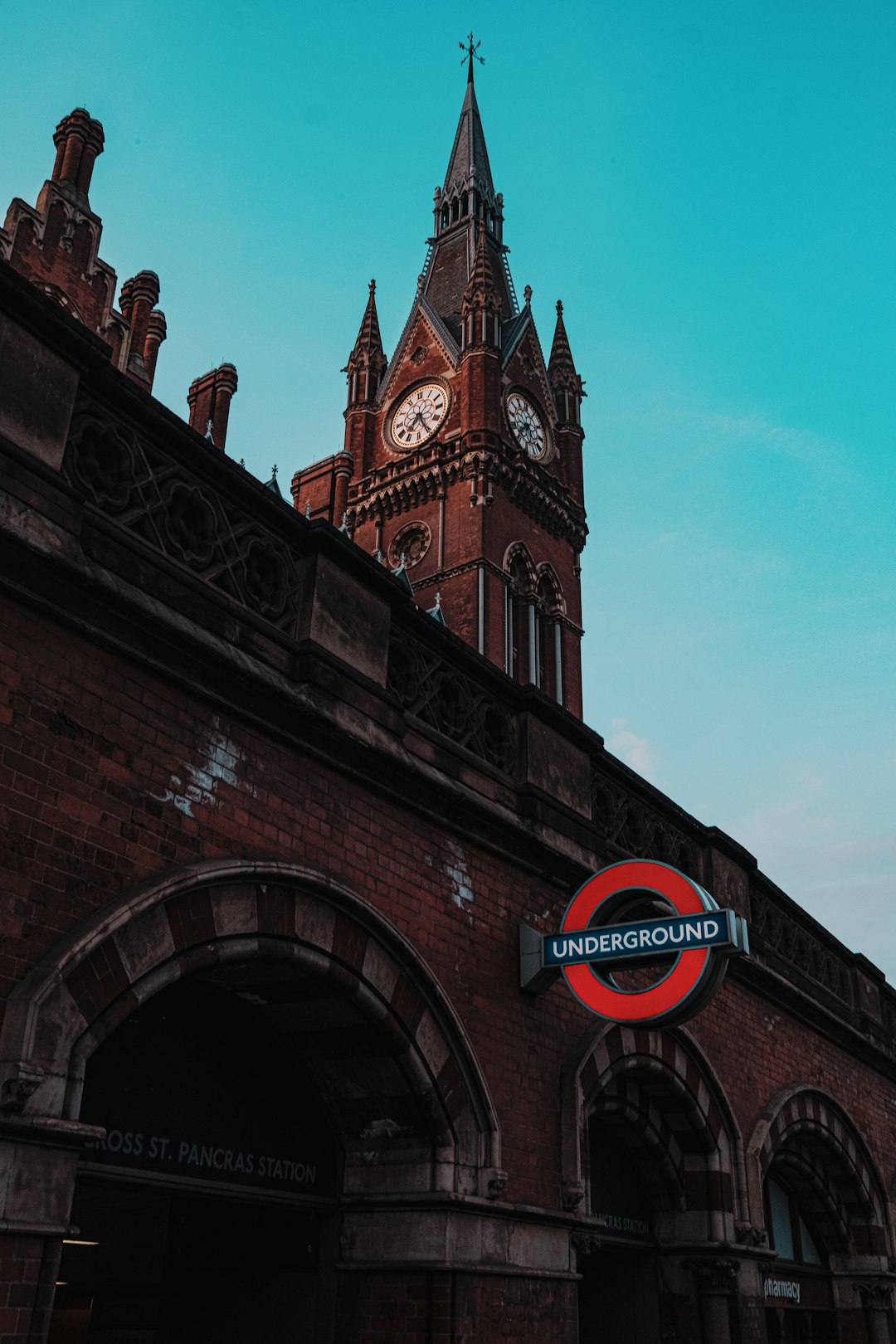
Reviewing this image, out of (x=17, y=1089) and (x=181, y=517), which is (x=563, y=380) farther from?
(x=17, y=1089)

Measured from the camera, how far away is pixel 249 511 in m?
8.39

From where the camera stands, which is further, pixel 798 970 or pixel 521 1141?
pixel 798 970

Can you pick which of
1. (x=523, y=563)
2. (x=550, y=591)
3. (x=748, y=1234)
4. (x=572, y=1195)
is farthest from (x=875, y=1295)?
(x=550, y=591)

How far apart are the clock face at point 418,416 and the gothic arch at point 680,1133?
36.3 m

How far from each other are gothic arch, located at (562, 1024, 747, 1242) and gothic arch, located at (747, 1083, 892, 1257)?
7.88 feet

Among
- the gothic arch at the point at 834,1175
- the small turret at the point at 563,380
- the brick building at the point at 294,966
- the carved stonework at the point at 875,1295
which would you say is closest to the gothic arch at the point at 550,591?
the small turret at the point at 563,380

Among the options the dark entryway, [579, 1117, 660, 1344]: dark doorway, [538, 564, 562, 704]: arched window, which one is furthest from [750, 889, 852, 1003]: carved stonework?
[538, 564, 562, 704]: arched window

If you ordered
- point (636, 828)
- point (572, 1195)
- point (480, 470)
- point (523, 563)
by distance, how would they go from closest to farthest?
point (572, 1195) → point (636, 828) → point (480, 470) → point (523, 563)

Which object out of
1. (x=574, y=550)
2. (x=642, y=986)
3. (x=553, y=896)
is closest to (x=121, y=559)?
(x=553, y=896)

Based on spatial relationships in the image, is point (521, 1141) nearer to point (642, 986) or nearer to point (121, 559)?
point (642, 986)

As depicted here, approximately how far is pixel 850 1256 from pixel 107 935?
42.8 feet

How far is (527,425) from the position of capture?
47.8 meters

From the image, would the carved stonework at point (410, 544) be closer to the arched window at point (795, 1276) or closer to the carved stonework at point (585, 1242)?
the arched window at point (795, 1276)

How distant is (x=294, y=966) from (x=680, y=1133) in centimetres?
605
